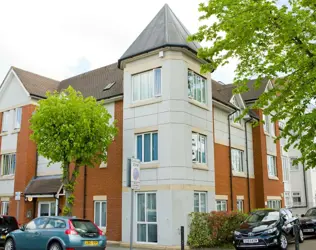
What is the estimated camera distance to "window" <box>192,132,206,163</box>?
16.5 metres

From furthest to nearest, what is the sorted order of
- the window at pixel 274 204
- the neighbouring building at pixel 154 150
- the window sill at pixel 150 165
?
the window at pixel 274 204 → the window sill at pixel 150 165 → the neighbouring building at pixel 154 150

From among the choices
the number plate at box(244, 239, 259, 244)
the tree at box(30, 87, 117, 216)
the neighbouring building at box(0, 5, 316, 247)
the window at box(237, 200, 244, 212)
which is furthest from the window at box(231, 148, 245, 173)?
the tree at box(30, 87, 117, 216)

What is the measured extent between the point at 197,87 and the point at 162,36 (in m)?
2.86

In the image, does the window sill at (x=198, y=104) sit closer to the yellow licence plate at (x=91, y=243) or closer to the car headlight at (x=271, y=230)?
the car headlight at (x=271, y=230)

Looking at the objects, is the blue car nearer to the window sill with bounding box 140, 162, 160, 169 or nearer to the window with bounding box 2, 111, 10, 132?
the window sill with bounding box 140, 162, 160, 169

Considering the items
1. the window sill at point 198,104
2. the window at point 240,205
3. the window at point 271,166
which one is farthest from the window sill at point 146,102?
the window at point 271,166

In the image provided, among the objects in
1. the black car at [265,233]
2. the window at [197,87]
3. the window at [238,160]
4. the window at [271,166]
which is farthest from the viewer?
the window at [271,166]

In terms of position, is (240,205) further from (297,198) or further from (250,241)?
(297,198)

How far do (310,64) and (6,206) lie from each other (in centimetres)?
1871

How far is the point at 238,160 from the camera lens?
2256 centimetres

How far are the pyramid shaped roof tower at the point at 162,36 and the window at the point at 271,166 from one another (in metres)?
10.7

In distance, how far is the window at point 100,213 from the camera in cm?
1779

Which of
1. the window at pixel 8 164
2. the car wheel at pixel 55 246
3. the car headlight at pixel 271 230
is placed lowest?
the car wheel at pixel 55 246

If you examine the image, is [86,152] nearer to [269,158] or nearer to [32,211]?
[32,211]
